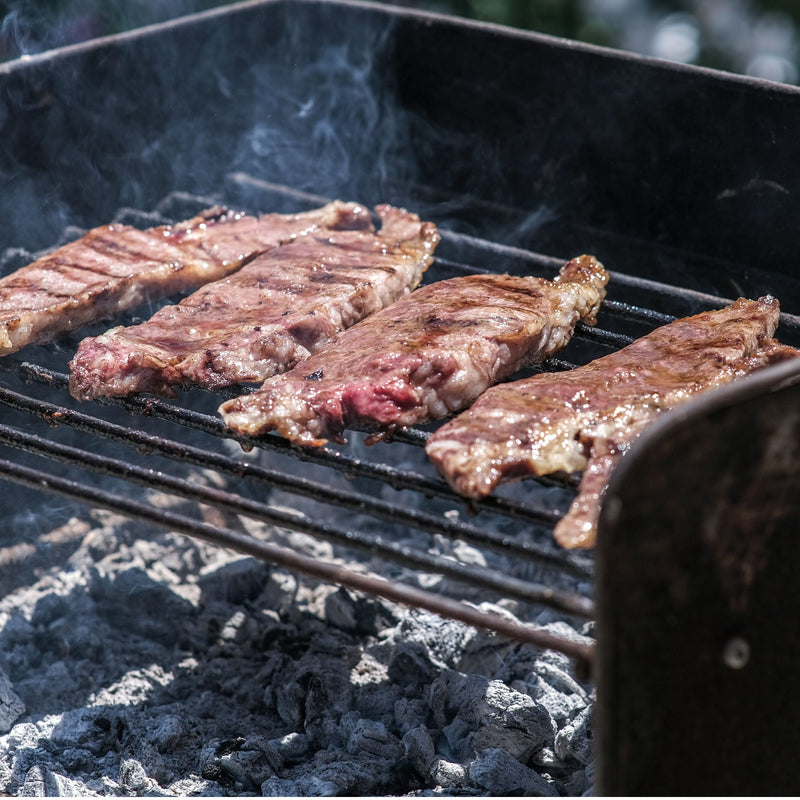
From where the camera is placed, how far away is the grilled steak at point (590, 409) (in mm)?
2432

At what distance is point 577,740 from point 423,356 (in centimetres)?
125

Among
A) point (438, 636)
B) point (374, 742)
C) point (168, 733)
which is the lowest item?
point (168, 733)

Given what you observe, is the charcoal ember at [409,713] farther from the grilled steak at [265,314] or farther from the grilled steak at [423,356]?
the grilled steak at [265,314]

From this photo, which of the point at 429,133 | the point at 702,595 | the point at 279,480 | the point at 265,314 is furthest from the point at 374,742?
the point at 429,133

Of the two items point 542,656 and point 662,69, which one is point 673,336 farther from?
point 662,69

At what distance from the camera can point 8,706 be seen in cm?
333

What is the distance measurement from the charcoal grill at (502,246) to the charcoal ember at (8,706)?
835 millimetres

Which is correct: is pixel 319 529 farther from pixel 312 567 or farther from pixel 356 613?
pixel 356 613

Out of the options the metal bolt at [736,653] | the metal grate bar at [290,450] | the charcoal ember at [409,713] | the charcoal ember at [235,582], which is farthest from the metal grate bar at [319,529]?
the charcoal ember at [235,582]

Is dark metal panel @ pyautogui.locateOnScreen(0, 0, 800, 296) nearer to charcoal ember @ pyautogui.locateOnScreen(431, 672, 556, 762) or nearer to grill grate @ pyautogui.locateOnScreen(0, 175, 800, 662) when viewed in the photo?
grill grate @ pyautogui.locateOnScreen(0, 175, 800, 662)

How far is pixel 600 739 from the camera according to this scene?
1.74 m

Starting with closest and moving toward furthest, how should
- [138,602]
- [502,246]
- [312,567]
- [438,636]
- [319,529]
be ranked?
1. [312,567]
2. [319,529]
3. [438,636]
4. [138,602]
5. [502,246]

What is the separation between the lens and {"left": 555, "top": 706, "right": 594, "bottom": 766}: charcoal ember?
2963 mm

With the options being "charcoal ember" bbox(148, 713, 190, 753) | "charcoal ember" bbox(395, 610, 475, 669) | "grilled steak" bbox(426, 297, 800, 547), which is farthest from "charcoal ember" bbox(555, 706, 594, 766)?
"charcoal ember" bbox(148, 713, 190, 753)
